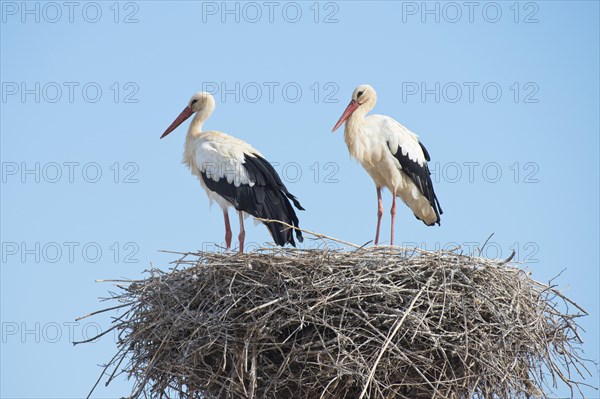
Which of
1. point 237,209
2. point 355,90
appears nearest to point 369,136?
point 355,90

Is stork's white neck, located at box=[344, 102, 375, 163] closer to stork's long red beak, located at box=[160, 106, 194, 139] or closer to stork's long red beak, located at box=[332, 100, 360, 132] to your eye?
stork's long red beak, located at box=[332, 100, 360, 132]

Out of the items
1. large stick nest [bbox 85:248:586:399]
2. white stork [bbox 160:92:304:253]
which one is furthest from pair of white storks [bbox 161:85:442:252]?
large stick nest [bbox 85:248:586:399]

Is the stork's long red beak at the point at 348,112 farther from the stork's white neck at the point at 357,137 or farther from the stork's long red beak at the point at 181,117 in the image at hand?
the stork's long red beak at the point at 181,117

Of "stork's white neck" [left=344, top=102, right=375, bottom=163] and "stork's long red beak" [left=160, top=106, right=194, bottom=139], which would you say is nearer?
"stork's white neck" [left=344, top=102, right=375, bottom=163]

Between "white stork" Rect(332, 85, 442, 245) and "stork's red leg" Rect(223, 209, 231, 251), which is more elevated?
"white stork" Rect(332, 85, 442, 245)

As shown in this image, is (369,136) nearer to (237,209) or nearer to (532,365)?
(237,209)

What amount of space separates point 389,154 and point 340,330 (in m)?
3.18

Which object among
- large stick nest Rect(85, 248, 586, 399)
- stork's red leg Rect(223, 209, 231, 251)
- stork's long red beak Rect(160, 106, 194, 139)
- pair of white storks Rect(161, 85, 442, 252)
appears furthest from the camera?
stork's long red beak Rect(160, 106, 194, 139)

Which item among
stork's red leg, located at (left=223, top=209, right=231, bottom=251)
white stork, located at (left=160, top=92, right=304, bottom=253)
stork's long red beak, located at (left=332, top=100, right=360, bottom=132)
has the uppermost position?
stork's long red beak, located at (left=332, top=100, right=360, bottom=132)

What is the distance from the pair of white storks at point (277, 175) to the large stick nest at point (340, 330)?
1.84 meters

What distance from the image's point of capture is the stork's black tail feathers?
931 cm

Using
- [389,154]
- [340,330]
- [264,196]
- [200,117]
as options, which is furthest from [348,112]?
[340,330]

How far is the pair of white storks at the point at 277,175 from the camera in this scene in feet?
31.2

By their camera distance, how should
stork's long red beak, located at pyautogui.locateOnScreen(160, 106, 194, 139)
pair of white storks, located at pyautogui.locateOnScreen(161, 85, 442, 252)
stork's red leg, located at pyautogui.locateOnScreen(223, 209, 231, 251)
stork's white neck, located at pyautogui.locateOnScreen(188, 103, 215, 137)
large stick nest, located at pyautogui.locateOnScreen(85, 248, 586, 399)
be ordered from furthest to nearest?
stork's long red beak, located at pyautogui.locateOnScreen(160, 106, 194, 139) → stork's white neck, located at pyautogui.locateOnScreen(188, 103, 215, 137) → stork's red leg, located at pyautogui.locateOnScreen(223, 209, 231, 251) → pair of white storks, located at pyautogui.locateOnScreen(161, 85, 442, 252) → large stick nest, located at pyautogui.locateOnScreen(85, 248, 586, 399)
